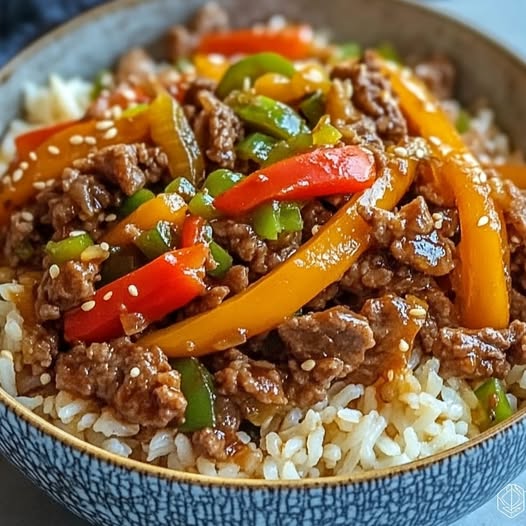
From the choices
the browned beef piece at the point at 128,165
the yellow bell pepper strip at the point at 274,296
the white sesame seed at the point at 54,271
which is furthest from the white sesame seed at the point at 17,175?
the yellow bell pepper strip at the point at 274,296

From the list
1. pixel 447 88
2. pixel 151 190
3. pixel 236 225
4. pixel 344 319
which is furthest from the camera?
pixel 447 88

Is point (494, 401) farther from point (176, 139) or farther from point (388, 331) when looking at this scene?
point (176, 139)

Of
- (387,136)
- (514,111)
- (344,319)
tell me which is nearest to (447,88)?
(514,111)

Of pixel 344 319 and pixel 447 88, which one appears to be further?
pixel 447 88

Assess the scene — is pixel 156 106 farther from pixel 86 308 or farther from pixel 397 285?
pixel 397 285

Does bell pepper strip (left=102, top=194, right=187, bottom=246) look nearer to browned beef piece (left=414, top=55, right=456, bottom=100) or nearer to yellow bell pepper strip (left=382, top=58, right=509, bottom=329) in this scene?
yellow bell pepper strip (left=382, top=58, right=509, bottom=329)

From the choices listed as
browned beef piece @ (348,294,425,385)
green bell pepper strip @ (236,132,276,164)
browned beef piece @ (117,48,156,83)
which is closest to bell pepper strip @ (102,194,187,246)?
green bell pepper strip @ (236,132,276,164)

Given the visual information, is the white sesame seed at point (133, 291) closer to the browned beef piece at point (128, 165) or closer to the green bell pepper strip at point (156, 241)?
the green bell pepper strip at point (156, 241)
